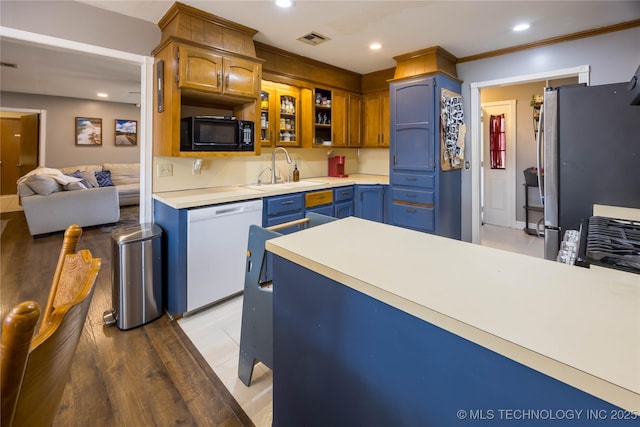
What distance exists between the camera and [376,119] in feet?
14.6

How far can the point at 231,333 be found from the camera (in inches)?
90.0

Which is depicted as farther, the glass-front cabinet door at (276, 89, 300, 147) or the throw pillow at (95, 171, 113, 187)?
the throw pillow at (95, 171, 113, 187)

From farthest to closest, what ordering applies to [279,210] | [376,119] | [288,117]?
[376,119] → [288,117] → [279,210]

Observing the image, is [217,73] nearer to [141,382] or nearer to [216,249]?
[216,249]

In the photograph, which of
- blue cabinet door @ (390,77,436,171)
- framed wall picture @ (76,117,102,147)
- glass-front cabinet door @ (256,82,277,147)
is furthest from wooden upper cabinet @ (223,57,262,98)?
framed wall picture @ (76,117,102,147)

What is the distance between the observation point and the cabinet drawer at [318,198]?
3299 millimetres

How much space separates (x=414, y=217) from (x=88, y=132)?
24.7 ft

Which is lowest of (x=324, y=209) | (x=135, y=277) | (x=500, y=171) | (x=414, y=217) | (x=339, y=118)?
(x=135, y=277)

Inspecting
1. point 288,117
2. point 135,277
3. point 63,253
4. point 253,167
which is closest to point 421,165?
point 288,117

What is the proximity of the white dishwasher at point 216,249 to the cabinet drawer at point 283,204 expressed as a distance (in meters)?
0.11

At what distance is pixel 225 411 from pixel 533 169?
5409 millimetres

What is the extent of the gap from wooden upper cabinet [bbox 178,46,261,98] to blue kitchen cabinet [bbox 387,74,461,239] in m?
1.72

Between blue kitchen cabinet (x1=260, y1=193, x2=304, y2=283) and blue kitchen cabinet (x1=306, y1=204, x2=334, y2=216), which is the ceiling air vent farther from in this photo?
blue kitchen cabinet (x1=306, y1=204, x2=334, y2=216)

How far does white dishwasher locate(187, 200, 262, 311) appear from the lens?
95.9 inches
